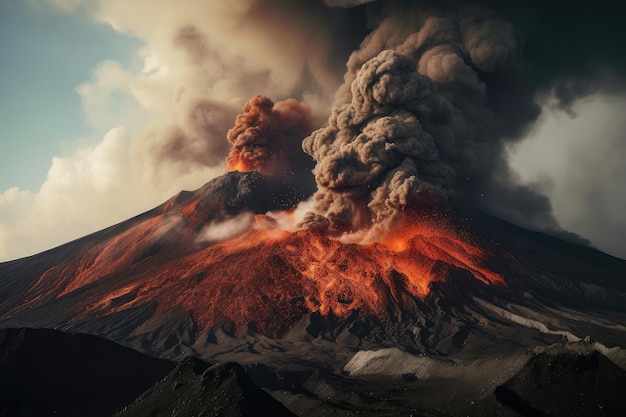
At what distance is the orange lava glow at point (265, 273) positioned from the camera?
8162 centimetres

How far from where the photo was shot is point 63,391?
4441 centimetres

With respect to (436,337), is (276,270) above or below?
above

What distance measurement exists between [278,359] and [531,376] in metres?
32.7

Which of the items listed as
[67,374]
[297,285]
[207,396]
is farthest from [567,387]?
[297,285]

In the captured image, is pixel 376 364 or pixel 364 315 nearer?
pixel 376 364

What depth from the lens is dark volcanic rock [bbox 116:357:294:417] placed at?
3281cm

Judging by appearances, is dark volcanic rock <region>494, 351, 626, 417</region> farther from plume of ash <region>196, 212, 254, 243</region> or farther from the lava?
plume of ash <region>196, 212, 254, 243</region>

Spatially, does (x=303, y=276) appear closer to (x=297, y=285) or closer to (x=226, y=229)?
(x=297, y=285)

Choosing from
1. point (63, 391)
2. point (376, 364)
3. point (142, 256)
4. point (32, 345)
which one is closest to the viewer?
point (63, 391)

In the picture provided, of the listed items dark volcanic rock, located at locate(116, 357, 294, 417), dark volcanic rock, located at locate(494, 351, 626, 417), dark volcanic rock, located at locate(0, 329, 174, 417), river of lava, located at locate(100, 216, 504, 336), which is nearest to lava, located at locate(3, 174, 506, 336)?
river of lava, located at locate(100, 216, 504, 336)

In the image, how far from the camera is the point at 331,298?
3250 inches

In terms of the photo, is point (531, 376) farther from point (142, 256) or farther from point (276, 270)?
point (142, 256)

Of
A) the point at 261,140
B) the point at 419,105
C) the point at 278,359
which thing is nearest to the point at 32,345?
the point at 278,359

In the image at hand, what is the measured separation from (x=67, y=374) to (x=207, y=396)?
1795 cm
